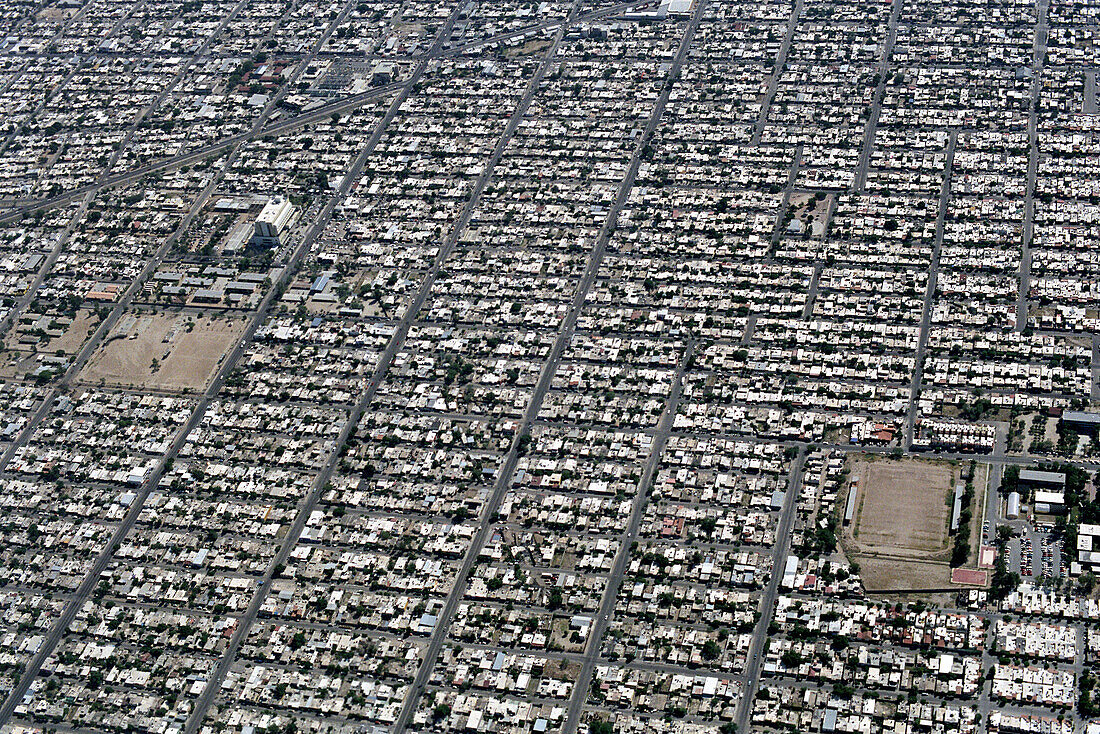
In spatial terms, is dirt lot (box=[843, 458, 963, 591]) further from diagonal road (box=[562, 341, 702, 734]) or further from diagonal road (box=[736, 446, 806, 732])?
diagonal road (box=[562, 341, 702, 734])

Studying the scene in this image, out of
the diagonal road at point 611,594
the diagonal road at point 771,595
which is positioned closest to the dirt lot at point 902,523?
the diagonal road at point 771,595

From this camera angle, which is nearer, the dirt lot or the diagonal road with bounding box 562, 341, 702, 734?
the diagonal road with bounding box 562, 341, 702, 734

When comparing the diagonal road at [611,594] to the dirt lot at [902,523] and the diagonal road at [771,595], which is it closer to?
the diagonal road at [771,595]

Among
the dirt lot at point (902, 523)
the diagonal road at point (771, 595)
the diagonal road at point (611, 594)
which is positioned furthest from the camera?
the dirt lot at point (902, 523)

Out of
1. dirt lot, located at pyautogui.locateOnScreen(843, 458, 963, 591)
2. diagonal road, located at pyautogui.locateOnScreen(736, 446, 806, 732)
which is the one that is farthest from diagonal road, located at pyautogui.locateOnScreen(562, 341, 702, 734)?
dirt lot, located at pyautogui.locateOnScreen(843, 458, 963, 591)

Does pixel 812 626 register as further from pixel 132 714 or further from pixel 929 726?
pixel 132 714

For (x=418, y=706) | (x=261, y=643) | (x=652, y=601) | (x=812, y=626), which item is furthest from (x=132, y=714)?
(x=812, y=626)

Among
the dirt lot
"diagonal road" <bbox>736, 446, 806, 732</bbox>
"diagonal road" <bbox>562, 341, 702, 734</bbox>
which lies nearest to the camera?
"diagonal road" <bbox>736, 446, 806, 732</bbox>

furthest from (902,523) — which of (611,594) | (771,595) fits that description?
(611,594)

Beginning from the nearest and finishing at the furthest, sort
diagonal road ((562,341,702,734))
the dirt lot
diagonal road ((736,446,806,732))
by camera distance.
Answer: diagonal road ((736,446,806,732)) < diagonal road ((562,341,702,734)) < the dirt lot
